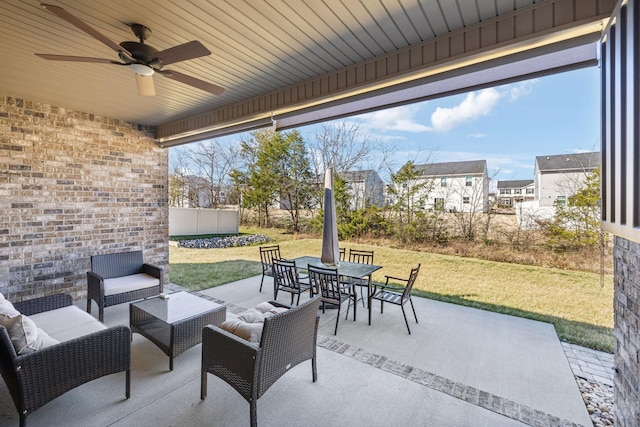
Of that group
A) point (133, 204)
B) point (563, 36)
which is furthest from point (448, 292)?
point (133, 204)

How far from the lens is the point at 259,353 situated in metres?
2.04

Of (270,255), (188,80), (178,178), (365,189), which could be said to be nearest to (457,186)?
(365,189)

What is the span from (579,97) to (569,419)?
7.67 m

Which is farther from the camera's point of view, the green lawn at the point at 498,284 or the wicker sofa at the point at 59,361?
the green lawn at the point at 498,284

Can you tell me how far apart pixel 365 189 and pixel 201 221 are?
24.1 ft

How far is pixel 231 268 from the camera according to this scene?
24.1 feet

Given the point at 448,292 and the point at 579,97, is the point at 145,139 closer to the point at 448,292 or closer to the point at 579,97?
the point at 448,292

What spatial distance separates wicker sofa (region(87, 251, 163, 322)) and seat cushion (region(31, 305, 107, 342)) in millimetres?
822

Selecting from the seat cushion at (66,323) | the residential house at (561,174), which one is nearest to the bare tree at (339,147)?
the residential house at (561,174)

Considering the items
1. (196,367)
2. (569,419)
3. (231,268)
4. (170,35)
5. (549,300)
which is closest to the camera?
(569,419)

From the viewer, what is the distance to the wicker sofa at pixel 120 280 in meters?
Result: 3.95

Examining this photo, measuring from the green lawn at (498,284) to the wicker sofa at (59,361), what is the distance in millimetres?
3421

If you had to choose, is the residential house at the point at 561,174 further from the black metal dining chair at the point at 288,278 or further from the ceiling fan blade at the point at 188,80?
the ceiling fan blade at the point at 188,80

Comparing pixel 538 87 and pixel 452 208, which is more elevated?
pixel 538 87
